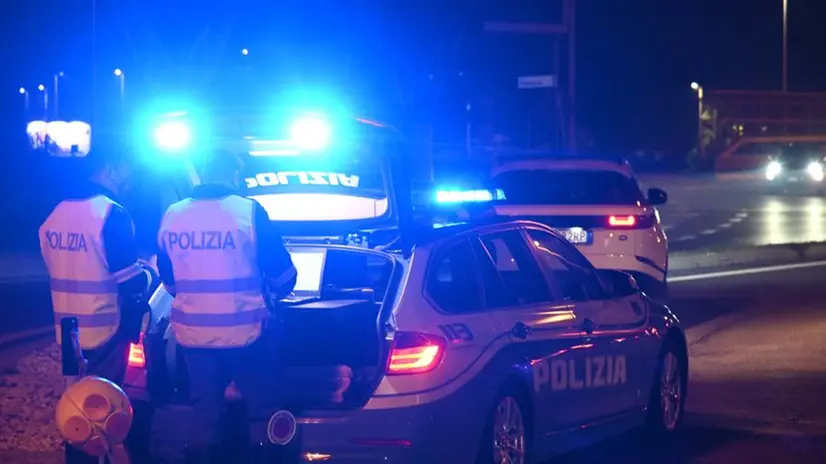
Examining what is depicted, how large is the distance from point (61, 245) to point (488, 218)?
7.43 feet

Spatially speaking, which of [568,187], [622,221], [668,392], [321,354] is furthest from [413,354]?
[568,187]

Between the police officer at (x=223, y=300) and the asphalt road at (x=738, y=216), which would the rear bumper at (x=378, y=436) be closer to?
the police officer at (x=223, y=300)

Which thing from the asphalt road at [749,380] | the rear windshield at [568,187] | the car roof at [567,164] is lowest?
the asphalt road at [749,380]

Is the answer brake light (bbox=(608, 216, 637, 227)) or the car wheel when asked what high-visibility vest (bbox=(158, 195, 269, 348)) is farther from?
brake light (bbox=(608, 216, 637, 227))

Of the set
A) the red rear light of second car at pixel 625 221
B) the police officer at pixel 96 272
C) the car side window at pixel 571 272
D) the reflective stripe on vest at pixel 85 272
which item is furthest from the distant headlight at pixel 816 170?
the reflective stripe on vest at pixel 85 272

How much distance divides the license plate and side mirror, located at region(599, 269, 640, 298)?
5200mm

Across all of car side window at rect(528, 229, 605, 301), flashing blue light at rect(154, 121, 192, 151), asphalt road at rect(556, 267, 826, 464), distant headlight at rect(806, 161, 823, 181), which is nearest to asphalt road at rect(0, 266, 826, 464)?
asphalt road at rect(556, 267, 826, 464)

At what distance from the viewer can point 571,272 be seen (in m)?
8.48

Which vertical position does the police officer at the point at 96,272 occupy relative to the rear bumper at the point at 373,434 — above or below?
above

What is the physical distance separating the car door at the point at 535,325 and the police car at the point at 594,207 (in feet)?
18.9

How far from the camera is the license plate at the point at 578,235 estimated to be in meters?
14.0

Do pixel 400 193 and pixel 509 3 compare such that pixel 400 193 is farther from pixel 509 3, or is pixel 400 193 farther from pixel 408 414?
pixel 509 3

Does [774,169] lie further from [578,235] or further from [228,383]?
[228,383]

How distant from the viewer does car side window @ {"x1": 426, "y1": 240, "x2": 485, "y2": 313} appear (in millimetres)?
6961
